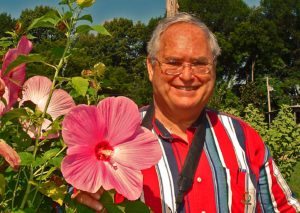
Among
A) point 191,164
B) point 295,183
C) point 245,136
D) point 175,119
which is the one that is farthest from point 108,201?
point 295,183

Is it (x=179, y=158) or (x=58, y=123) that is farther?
(x=179, y=158)

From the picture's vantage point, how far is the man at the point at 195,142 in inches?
78.9

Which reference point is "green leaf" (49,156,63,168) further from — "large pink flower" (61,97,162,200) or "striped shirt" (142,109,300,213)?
"striped shirt" (142,109,300,213)

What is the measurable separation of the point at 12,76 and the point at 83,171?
0.21 m

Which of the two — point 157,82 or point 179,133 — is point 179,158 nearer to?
point 179,133

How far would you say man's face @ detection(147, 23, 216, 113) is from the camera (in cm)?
201

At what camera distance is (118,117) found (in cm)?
96

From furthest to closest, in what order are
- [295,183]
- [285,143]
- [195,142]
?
1. [295,183]
2. [285,143]
3. [195,142]

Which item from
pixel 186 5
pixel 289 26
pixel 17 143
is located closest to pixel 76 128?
pixel 17 143

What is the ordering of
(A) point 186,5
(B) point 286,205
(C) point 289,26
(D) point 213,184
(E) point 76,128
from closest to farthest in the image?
1. (E) point 76,128
2. (D) point 213,184
3. (B) point 286,205
4. (A) point 186,5
5. (C) point 289,26

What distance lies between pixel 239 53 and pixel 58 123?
38956 millimetres

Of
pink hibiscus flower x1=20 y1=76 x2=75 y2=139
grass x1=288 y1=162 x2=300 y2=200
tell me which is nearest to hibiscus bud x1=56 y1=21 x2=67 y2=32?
pink hibiscus flower x1=20 y1=76 x2=75 y2=139

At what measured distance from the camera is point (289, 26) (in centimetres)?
4216

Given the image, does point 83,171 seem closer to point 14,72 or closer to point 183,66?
point 14,72
